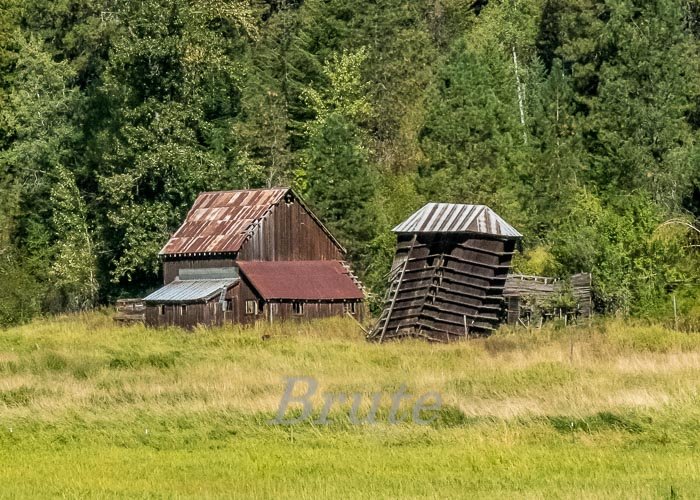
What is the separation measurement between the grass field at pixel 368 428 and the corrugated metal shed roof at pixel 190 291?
1847 cm

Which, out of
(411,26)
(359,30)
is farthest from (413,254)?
(411,26)

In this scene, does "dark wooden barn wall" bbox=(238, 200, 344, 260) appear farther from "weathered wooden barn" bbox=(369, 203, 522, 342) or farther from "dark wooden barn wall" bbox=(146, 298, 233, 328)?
"weathered wooden barn" bbox=(369, 203, 522, 342)

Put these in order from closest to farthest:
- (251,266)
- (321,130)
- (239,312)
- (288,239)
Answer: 1. (239,312)
2. (251,266)
3. (288,239)
4. (321,130)

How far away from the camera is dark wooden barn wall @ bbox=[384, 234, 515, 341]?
164ft

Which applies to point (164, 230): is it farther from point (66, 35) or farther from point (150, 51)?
point (66, 35)

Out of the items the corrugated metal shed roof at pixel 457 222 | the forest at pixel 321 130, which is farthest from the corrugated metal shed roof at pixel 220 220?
the corrugated metal shed roof at pixel 457 222

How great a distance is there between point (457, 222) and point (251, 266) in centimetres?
1252

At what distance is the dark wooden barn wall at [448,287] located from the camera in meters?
49.8

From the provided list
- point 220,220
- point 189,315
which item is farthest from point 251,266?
point 220,220

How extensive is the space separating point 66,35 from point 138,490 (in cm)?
6987

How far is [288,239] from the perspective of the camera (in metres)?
61.9

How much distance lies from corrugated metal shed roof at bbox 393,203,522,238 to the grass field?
10.5 meters

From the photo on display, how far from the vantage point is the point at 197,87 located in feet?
230

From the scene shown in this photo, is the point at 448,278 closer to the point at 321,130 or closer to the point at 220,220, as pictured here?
the point at 220,220
